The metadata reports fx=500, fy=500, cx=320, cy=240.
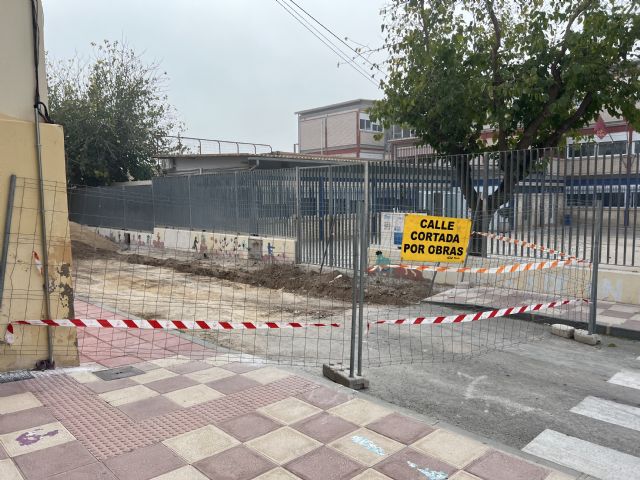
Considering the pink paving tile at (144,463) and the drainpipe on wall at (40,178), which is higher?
the drainpipe on wall at (40,178)

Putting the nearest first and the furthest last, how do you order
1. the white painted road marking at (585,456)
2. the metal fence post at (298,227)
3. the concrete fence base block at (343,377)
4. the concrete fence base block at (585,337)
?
the white painted road marking at (585,456), the concrete fence base block at (343,377), the concrete fence base block at (585,337), the metal fence post at (298,227)

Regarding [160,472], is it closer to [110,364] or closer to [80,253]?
[110,364]

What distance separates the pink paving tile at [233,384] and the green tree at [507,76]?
22.1 feet

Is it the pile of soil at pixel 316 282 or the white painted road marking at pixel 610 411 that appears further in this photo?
the pile of soil at pixel 316 282

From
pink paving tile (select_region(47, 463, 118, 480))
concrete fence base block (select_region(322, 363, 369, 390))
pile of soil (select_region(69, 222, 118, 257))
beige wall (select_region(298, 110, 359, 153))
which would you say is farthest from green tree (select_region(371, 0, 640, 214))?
beige wall (select_region(298, 110, 359, 153))

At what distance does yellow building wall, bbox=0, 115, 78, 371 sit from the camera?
4.95 metres

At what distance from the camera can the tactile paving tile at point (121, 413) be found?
12.7ft

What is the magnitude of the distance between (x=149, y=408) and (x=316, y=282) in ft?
23.2

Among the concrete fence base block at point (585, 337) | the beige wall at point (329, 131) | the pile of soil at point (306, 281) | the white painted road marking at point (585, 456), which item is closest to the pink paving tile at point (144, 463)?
the white painted road marking at point (585, 456)

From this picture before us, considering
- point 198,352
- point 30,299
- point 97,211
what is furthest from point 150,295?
point 97,211

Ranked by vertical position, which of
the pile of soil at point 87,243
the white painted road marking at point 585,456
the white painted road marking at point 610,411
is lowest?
the white painted road marking at point 610,411

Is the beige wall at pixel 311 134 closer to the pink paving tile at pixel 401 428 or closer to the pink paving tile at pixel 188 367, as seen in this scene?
the pink paving tile at pixel 188 367

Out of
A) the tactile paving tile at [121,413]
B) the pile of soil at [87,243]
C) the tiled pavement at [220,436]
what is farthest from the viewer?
the pile of soil at [87,243]

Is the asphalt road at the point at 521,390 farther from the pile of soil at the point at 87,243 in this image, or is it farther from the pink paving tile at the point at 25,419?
the pile of soil at the point at 87,243
